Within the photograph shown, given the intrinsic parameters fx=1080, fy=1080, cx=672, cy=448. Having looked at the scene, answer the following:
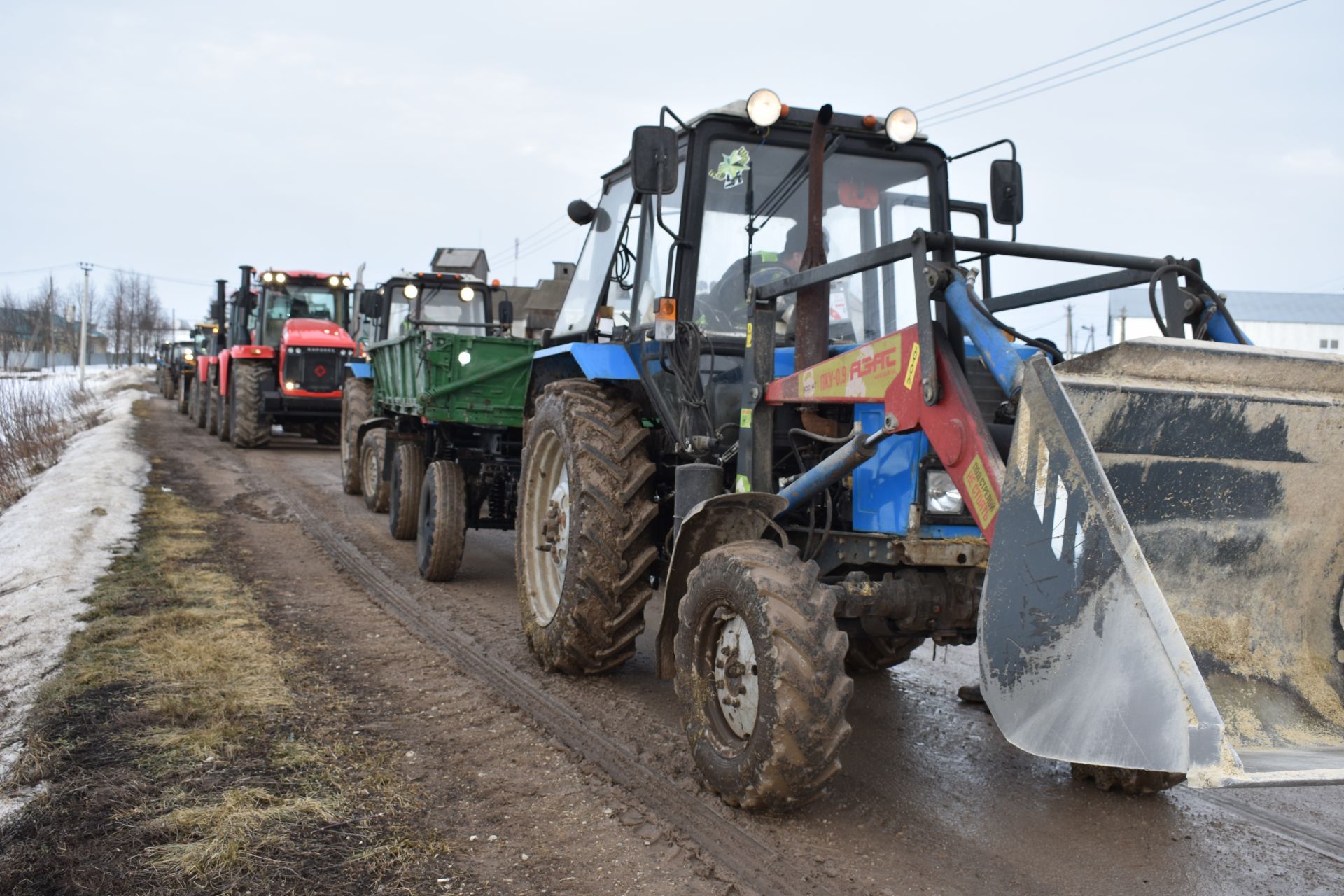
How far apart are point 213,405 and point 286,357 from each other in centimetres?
472

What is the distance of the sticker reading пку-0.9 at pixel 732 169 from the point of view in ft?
16.3

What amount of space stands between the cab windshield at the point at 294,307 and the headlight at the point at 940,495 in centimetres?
1760

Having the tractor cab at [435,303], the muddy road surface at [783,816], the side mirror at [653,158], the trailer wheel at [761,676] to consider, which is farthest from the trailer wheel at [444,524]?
the tractor cab at [435,303]

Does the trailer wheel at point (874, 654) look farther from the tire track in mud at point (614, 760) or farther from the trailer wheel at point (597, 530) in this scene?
the tire track in mud at point (614, 760)

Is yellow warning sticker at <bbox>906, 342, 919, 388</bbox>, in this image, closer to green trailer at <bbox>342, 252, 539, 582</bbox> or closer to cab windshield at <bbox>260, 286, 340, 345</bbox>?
green trailer at <bbox>342, 252, 539, 582</bbox>

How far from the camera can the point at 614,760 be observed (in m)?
4.38

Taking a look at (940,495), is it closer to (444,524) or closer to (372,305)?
(444,524)

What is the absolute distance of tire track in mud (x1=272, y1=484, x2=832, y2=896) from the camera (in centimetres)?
339

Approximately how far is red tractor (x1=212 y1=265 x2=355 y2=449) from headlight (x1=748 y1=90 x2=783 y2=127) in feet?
50.1

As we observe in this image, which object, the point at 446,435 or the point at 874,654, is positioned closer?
the point at 874,654

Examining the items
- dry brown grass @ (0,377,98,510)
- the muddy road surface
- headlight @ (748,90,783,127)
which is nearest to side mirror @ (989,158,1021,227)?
headlight @ (748,90,783,127)

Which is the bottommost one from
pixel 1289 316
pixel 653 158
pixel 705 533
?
pixel 705 533

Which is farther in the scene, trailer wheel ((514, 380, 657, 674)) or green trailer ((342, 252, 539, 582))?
green trailer ((342, 252, 539, 582))

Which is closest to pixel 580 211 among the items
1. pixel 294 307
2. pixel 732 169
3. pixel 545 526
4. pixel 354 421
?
pixel 732 169
